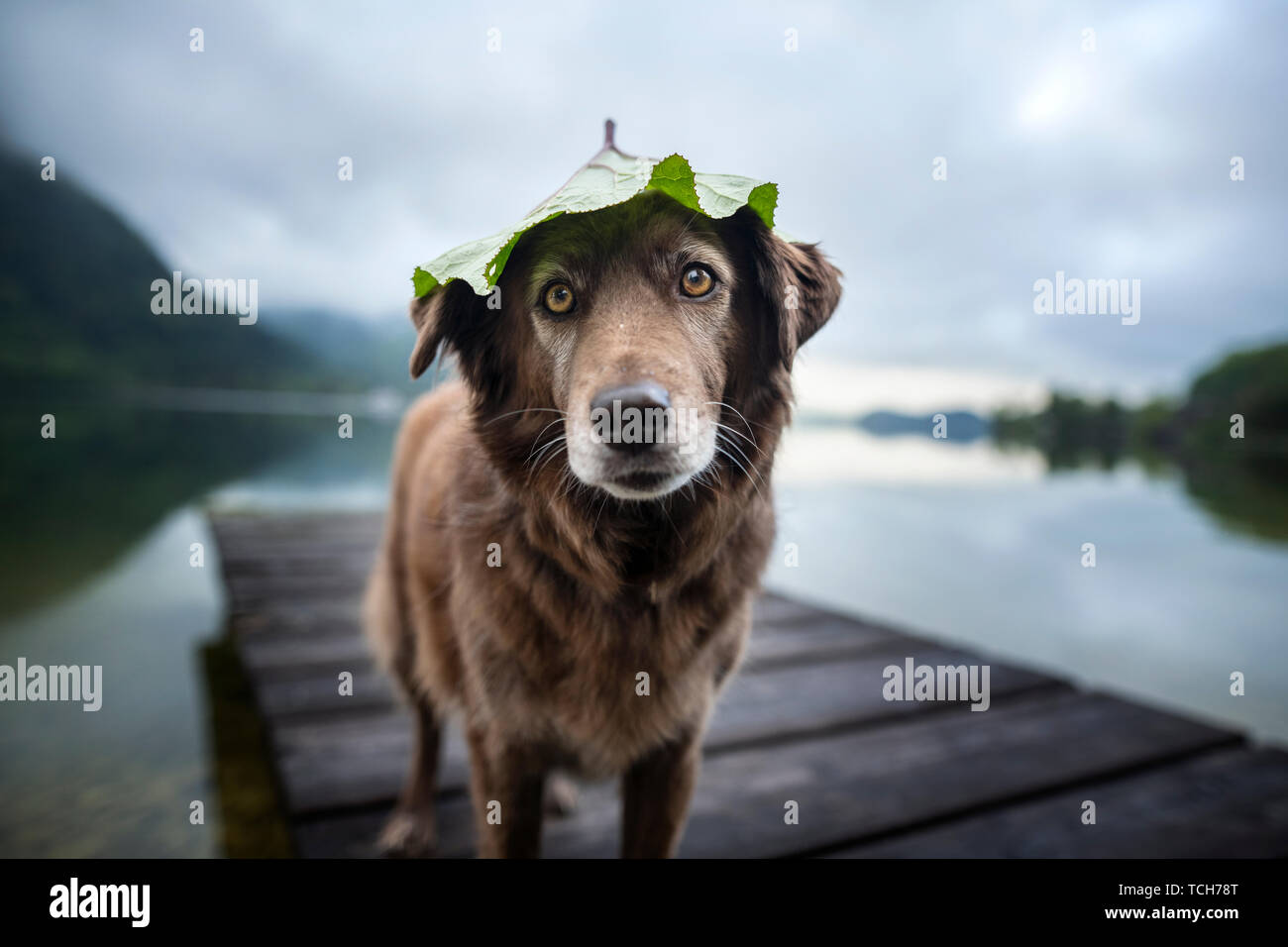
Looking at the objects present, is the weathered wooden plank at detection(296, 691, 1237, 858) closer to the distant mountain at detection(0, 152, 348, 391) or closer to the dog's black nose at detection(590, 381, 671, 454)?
the dog's black nose at detection(590, 381, 671, 454)

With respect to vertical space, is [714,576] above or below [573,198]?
below

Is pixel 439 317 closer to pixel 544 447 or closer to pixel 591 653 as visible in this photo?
pixel 544 447

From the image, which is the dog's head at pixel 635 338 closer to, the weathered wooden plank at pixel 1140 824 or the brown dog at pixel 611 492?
the brown dog at pixel 611 492

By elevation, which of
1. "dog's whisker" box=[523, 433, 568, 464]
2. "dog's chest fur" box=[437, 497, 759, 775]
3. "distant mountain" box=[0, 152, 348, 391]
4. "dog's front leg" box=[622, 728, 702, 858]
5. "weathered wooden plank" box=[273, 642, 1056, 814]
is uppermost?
"distant mountain" box=[0, 152, 348, 391]

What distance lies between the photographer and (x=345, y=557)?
283 inches

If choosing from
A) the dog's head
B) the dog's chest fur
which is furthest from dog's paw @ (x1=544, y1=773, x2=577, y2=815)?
the dog's head

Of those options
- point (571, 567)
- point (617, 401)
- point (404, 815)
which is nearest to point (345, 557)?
point (404, 815)

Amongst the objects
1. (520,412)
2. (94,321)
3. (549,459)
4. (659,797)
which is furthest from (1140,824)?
(94,321)

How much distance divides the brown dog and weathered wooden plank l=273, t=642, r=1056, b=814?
3.45 feet

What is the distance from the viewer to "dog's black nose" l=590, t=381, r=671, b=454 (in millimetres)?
1418

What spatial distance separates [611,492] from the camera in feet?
5.19
